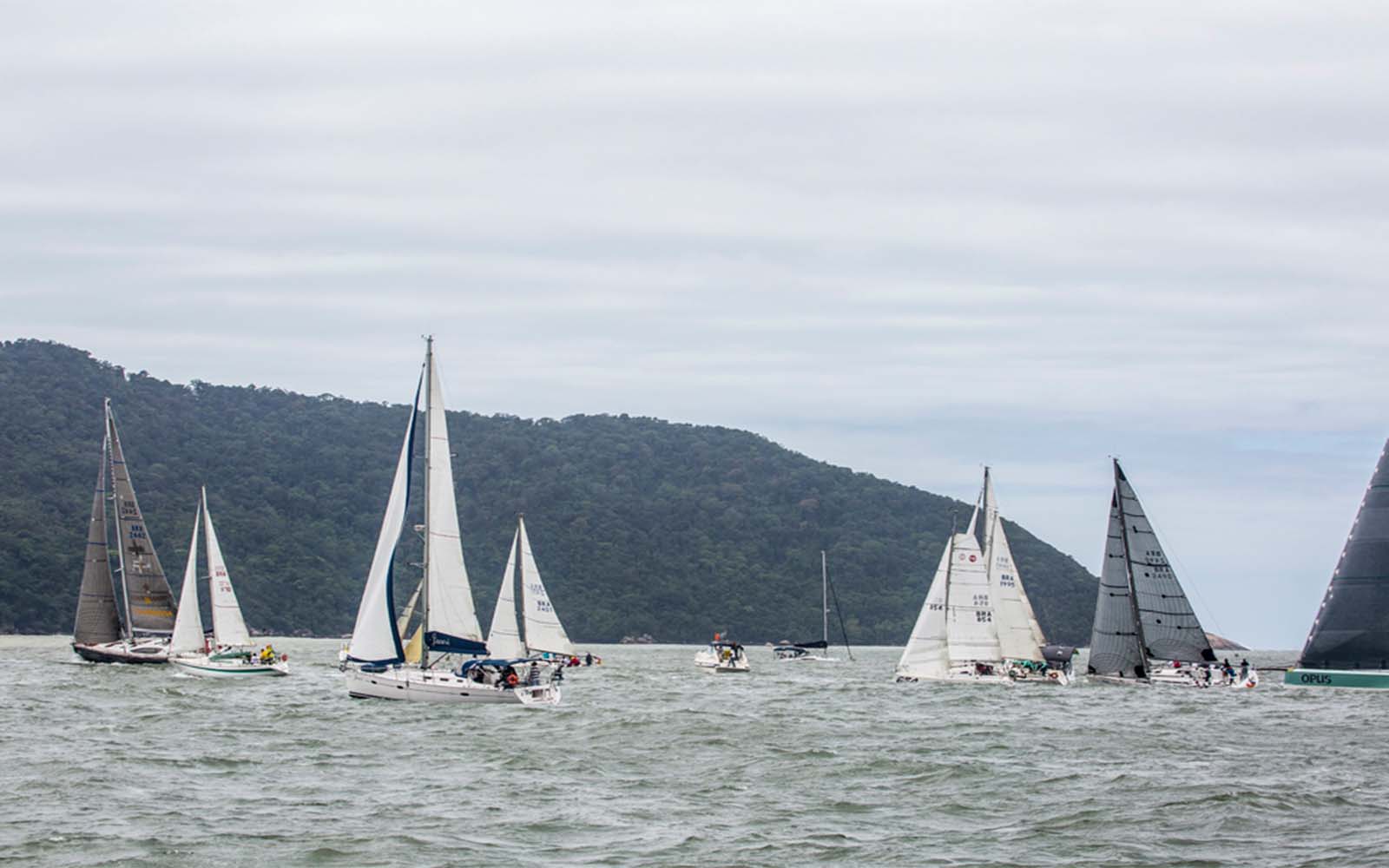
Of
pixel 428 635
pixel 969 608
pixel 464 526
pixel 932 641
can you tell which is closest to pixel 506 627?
pixel 932 641

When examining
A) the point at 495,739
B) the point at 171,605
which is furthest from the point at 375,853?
the point at 171,605

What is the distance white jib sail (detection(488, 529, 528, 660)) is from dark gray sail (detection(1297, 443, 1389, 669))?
75.4ft

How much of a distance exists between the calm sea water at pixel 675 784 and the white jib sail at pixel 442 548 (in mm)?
2337

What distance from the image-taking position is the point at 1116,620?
6544 cm

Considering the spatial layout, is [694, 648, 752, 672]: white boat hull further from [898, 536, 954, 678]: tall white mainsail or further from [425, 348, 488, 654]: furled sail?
[425, 348, 488, 654]: furled sail

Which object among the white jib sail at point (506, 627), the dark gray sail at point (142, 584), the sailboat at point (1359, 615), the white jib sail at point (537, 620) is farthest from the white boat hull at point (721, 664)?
the sailboat at point (1359, 615)

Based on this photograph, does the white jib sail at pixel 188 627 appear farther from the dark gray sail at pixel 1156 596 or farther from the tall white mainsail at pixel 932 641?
the dark gray sail at pixel 1156 596

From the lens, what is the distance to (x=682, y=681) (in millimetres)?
74062

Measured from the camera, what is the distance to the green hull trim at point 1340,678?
31938 millimetres

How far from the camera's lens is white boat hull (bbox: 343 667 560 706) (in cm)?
4512

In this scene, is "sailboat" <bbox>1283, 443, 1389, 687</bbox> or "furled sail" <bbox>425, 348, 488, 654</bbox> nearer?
"sailboat" <bbox>1283, 443, 1389, 687</bbox>

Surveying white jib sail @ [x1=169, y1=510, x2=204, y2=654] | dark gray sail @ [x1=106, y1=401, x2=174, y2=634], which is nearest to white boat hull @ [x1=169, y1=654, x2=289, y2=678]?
white jib sail @ [x1=169, y1=510, x2=204, y2=654]

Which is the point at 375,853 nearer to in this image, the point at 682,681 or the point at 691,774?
the point at 691,774

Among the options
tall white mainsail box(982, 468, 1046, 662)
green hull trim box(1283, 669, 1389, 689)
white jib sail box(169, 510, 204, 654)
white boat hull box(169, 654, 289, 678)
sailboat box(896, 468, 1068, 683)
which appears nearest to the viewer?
green hull trim box(1283, 669, 1389, 689)
